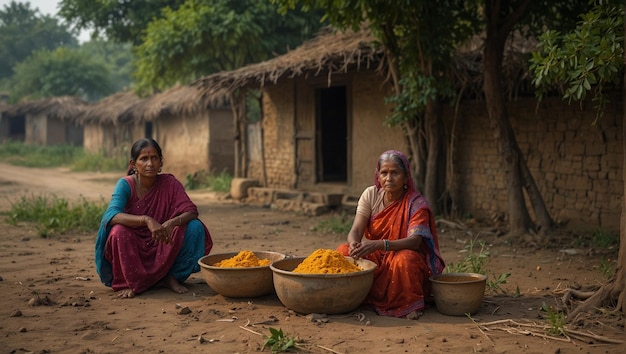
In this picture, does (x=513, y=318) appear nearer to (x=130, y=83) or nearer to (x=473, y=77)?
(x=473, y=77)

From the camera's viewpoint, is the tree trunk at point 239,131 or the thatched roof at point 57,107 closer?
the tree trunk at point 239,131

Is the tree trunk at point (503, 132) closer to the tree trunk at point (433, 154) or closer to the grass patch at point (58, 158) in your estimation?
the tree trunk at point (433, 154)

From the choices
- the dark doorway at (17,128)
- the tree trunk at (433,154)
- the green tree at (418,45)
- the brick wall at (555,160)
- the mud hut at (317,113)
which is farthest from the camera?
the dark doorway at (17,128)

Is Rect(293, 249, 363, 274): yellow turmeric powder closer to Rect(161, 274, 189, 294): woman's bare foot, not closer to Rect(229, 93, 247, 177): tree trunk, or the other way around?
Rect(161, 274, 189, 294): woman's bare foot

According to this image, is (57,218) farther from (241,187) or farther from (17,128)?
(17,128)

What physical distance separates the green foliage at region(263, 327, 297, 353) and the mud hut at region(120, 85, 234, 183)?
12.8 m

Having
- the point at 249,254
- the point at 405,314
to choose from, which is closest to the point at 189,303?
the point at 249,254

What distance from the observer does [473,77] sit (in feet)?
29.2

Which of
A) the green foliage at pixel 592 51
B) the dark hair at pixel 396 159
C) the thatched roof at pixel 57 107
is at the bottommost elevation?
the dark hair at pixel 396 159

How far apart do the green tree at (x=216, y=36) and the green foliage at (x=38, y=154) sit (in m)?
8.64

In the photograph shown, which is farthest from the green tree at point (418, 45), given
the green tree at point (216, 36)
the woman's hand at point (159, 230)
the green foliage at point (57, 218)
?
the green tree at point (216, 36)

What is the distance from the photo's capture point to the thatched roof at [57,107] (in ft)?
86.4

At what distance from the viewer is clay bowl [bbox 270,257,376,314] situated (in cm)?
401

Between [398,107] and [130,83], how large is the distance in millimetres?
43762
